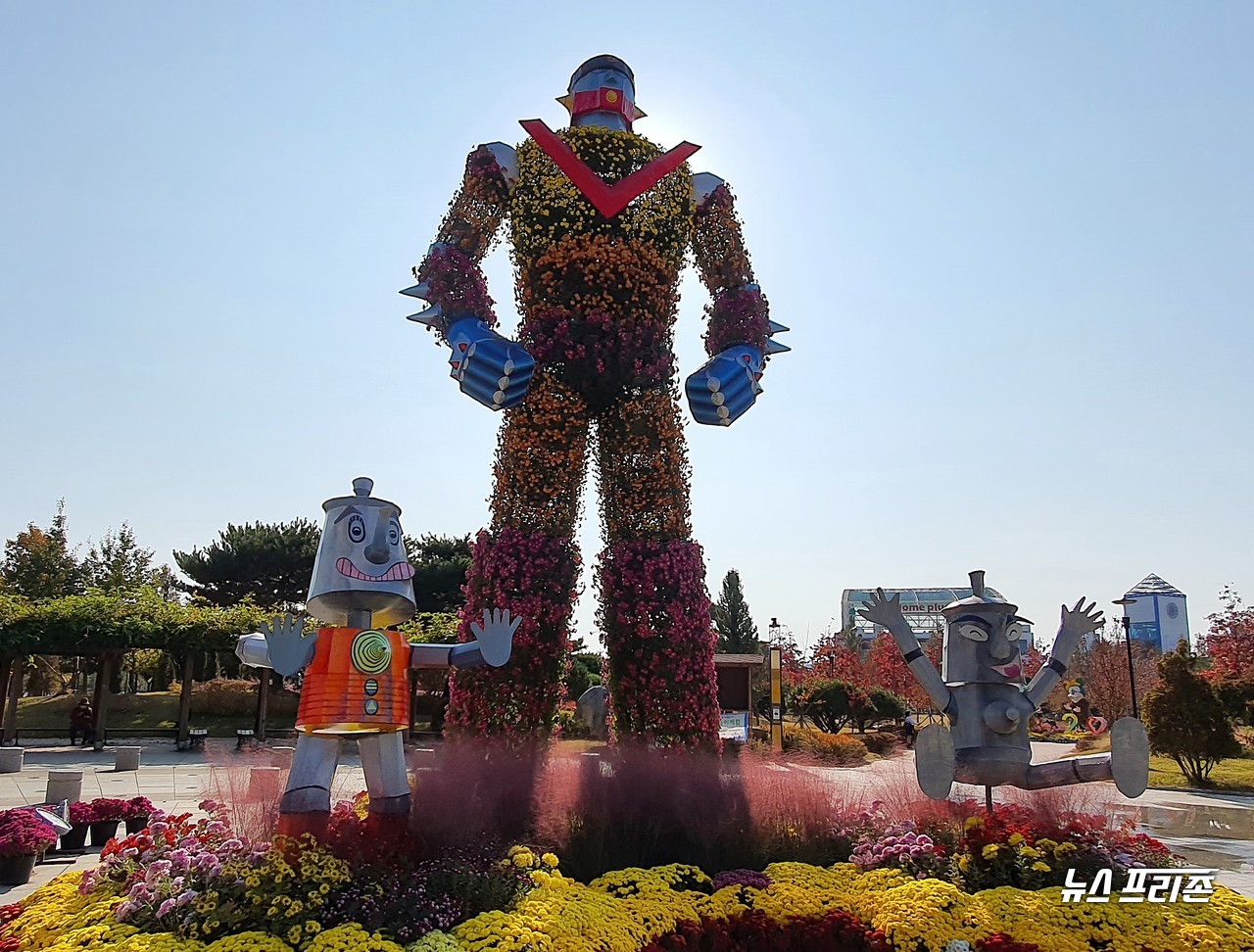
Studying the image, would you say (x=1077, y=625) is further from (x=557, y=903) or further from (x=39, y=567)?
(x=39, y=567)

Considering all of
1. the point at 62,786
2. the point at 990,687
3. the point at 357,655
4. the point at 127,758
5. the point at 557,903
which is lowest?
the point at 127,758

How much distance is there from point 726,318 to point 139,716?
23433 millimetres

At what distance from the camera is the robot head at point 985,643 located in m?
6.61

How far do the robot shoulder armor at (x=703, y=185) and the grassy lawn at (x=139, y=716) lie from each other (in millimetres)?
19087

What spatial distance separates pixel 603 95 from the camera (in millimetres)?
6922

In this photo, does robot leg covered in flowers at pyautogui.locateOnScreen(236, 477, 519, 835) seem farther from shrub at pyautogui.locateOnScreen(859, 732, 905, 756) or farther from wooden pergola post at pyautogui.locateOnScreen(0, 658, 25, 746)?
shrub at pyautogui.locateOnScreen(859, 732, 905, 756)

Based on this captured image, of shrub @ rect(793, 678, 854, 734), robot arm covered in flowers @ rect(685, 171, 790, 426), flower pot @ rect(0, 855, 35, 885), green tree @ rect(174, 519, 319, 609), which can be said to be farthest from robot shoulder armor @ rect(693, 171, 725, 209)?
green tree @ rect(174, 519, 319, 609)

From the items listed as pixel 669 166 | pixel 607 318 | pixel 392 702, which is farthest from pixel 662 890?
pixel 669 166

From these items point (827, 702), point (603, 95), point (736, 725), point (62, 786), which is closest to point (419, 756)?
point (603, 95)

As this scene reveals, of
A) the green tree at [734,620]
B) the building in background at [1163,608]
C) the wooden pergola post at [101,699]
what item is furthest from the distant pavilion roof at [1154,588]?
the wooden pergola post at [101,699]

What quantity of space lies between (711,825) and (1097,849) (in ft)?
7.32

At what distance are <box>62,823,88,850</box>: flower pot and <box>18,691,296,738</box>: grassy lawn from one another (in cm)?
1520

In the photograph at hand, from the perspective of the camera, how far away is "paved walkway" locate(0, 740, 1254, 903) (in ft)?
19.7

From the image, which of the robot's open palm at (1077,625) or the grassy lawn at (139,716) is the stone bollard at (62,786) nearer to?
the robot's open palm at (1077,625)
